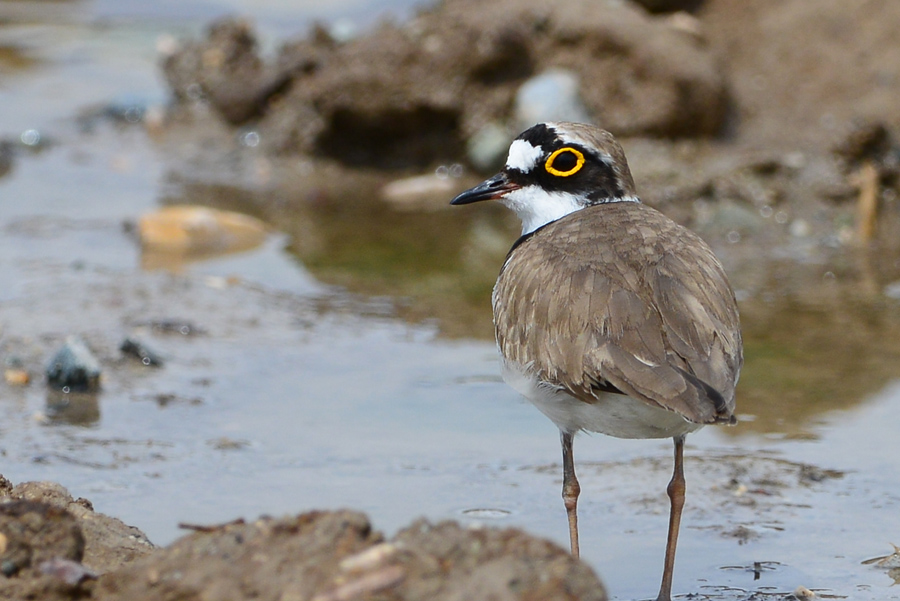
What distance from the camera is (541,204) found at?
543 centimetres

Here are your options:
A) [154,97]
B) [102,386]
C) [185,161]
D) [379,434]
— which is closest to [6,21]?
[154,97]

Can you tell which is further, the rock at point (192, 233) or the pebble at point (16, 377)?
the rock at point (192, 233)

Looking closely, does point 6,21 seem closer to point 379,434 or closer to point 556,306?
point 379,434

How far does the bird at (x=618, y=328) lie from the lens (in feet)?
13.3

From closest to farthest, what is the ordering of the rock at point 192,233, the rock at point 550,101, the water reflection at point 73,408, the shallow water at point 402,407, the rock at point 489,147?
the shallow water at point 402,407 → the water reflection at point 73,408 → the rock at point 192,233 → the rock at point 550,101 → the rock at point 489,147

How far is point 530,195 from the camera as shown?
545 centimetres

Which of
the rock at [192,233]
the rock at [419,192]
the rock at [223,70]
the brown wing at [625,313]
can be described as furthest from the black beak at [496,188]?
the rock at [223,70]

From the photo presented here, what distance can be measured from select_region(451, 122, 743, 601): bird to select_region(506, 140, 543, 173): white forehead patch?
11cm

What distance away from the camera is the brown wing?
158 inches

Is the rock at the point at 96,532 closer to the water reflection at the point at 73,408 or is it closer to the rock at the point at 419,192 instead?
the water reflection at the point at 73,408

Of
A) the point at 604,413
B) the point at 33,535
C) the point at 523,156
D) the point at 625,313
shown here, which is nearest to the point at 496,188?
the point at 523,156

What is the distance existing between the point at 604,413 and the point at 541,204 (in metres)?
1.40

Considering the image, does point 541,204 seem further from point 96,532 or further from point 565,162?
point 96,532

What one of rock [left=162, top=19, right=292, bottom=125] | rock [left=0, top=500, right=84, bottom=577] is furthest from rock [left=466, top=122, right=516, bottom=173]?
rock [left=0, top=500, right=84, bottom=577]
